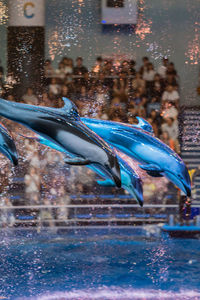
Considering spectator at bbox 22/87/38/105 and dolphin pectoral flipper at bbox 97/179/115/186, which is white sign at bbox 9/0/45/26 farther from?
dolphin pectoral flipper at bbox 97/179/115/186

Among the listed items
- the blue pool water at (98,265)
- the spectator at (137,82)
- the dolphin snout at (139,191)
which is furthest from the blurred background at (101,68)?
the blue pool water at (98,265)

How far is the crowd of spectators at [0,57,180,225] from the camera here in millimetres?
3881

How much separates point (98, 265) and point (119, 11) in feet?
7.63

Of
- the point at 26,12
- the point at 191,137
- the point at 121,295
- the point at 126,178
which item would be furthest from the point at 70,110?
the point at 121,295

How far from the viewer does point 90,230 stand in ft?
13.0

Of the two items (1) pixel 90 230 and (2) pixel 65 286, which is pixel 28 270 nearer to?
(2) pixel 65 286

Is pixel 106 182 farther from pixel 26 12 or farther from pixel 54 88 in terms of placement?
pixel 26 12

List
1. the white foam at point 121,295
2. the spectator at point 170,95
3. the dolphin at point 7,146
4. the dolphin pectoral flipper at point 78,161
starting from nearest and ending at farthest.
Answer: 1. the white foam at point 121,295
2. the dolphin pectoral flipper at point 78,161
3. the dolphin at point 7,146
4. the spectator at point 170,95

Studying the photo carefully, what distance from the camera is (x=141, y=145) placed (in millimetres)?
3832

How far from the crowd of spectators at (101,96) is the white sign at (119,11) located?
1.24ft

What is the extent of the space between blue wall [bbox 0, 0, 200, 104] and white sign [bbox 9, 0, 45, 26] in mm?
80

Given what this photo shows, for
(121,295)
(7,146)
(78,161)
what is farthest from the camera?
(7,146)

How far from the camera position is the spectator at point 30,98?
3850 millimetres

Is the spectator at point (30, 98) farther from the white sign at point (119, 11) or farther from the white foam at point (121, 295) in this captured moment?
the white foam at point (121, 295)
